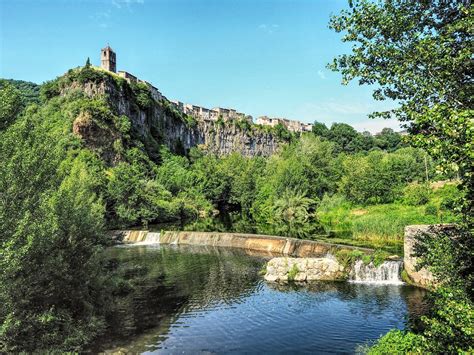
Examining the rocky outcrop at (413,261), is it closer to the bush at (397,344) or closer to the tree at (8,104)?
the bush at (397,344)

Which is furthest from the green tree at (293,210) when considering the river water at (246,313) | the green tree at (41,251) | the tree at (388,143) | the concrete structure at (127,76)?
the tree at (388,143)

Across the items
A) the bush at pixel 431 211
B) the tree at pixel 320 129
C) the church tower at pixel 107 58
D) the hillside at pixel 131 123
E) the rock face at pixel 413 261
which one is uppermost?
the church tower at pixel 107 58

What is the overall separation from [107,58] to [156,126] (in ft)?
57.0

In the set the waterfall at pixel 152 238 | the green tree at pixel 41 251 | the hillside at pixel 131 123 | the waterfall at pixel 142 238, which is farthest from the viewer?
the hillside at pixel 131 123

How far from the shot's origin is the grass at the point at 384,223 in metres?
28.3

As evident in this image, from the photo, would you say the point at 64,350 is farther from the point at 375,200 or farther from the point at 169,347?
the point at 375,200

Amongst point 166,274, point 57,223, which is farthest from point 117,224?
point 57,223

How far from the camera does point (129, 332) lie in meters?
13.8

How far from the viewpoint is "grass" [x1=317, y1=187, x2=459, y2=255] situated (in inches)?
1116

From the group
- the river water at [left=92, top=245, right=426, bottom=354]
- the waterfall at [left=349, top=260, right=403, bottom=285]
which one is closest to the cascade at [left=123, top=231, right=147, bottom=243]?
the river water at [left=92, top=245, right=426, bottom=354]

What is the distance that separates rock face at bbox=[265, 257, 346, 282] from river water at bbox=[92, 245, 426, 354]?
2.42 feet

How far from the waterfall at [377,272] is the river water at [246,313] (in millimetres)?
1041

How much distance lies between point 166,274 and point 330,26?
696 inches

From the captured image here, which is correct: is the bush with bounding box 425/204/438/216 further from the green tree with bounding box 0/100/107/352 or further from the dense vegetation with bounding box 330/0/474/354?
the green tree with bounding box 0/100/107/352
